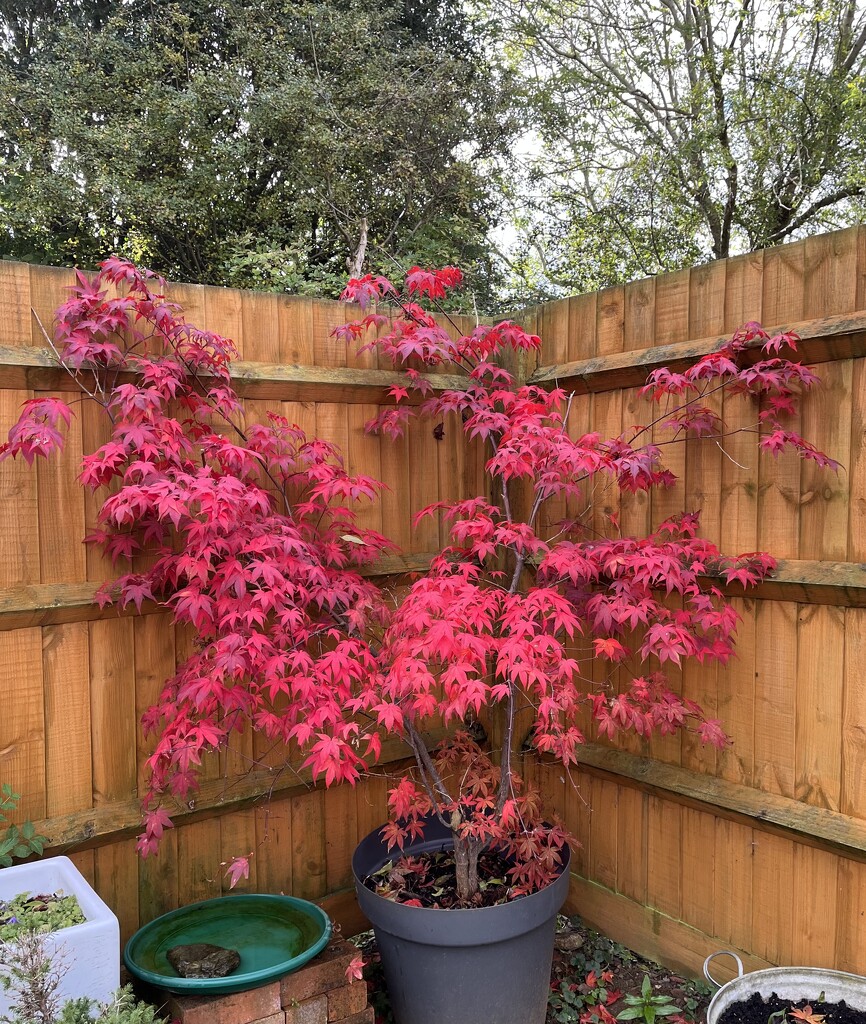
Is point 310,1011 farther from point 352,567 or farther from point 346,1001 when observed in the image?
point 352,567

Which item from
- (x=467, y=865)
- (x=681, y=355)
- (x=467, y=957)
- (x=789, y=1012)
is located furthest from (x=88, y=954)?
(x=681, y=355)

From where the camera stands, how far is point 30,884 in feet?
6.65

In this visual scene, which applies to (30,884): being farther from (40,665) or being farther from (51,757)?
(40,665)

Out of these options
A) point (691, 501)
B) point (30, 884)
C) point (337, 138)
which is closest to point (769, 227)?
point (337, 138)

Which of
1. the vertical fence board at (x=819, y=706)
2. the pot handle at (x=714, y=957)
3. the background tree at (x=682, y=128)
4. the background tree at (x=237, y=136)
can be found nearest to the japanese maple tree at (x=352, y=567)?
the vertical fence board at (x=819, y=706)

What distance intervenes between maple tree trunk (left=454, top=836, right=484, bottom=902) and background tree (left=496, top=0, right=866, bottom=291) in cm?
727

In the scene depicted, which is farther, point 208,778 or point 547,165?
point 547,165

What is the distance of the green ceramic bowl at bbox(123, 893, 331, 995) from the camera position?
2.06m

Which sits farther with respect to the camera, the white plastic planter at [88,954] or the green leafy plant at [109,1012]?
the white plastic planter at [88,954]

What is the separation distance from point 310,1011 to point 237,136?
8382 mm

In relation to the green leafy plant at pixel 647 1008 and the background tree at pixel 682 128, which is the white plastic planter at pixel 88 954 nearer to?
the green leafy plant at pixel 647 1008

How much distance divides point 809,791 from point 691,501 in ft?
3.22

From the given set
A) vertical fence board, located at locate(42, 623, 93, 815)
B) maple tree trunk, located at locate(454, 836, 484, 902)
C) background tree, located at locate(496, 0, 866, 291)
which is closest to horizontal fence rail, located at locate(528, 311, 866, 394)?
maple tree trunk, located at locate(454, 836, 484, 902)

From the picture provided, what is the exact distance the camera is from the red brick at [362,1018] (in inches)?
88.7
